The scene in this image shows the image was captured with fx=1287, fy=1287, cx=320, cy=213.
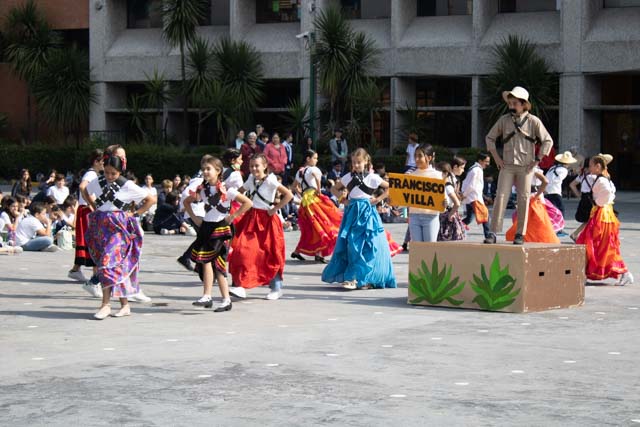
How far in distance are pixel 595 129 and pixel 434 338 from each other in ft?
87.2

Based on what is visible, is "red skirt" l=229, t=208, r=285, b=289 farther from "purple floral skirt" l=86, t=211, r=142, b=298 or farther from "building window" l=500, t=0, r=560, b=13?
"building window" l=500, t=0, r=560, b=13

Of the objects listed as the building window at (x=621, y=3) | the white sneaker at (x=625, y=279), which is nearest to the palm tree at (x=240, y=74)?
the building window at (x=621, y=3)

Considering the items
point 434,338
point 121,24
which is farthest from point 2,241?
point 121,24

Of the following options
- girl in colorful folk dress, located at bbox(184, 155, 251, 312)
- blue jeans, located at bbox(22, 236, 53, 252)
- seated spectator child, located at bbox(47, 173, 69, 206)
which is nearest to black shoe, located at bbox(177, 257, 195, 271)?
girl in colorful folk dress, located at bbox(184, 155, 251, 312)

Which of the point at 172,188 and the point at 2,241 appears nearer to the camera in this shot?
the point at 2,241

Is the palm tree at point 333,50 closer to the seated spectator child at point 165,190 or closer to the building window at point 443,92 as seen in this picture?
the building window at point 443,92

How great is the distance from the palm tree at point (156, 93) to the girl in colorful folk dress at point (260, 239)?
26.7 meters

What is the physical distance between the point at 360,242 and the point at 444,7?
2523cm

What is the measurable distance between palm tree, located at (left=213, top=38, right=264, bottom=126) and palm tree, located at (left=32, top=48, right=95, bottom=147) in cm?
506

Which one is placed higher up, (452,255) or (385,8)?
(385,8)

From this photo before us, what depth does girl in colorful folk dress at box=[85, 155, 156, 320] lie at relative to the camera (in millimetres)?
11891

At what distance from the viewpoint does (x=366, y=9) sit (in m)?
39.7

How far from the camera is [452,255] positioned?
12.6 metres

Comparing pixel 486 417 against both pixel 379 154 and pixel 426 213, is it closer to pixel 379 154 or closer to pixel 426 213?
pixel 426 213
